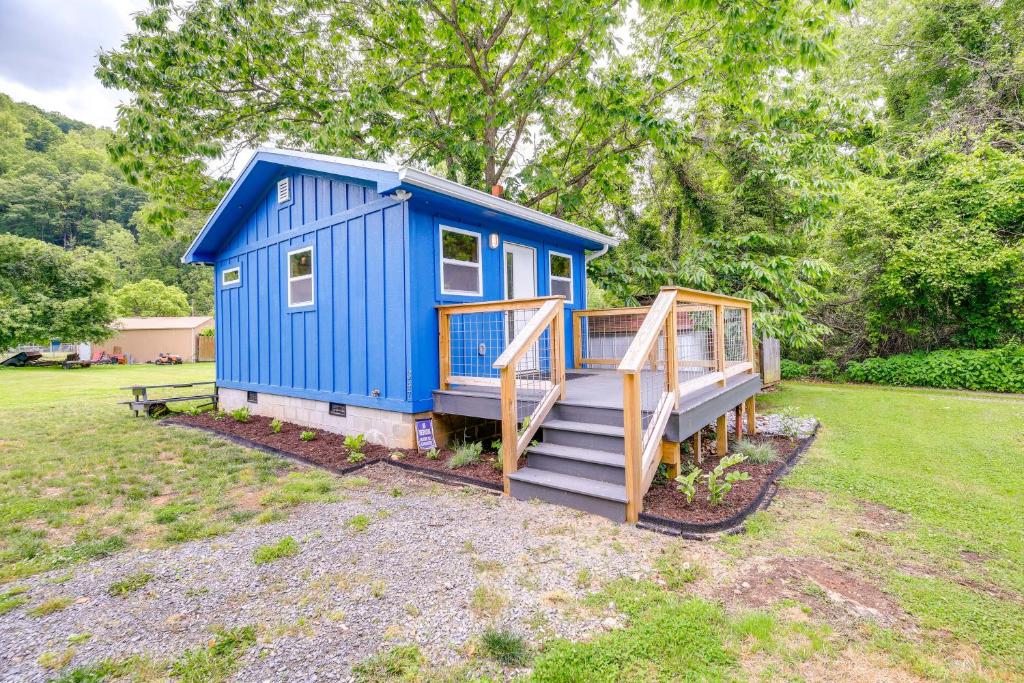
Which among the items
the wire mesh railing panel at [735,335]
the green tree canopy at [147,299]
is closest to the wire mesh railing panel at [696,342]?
the wire mesh railing panel at [735,335]

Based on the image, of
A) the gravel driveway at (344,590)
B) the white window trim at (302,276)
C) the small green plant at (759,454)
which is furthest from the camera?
the white window trim at (302,276)

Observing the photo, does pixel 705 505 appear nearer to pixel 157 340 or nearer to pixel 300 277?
pixel 300 277

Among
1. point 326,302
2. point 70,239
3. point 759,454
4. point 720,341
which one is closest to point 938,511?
point 759,454

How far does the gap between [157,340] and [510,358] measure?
96.7 feet

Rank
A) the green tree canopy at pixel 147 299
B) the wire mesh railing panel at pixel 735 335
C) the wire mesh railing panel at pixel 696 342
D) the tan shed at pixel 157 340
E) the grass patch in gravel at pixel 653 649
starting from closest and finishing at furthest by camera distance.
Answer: the grass patch in gravel at pixel 653 649 → the wire mesh railing panel at pixel 696 342 → the wire mesh railing panel at pixel 735 335 → the tan shed at pixel 157 340 → the green tree canopy at pixel 147 299

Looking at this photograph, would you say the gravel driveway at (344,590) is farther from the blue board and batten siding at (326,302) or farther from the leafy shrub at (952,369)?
the leafy shrub at (952,369)

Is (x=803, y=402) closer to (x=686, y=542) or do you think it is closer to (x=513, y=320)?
(x=513, y=320)

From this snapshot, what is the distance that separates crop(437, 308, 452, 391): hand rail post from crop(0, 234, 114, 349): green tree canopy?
74.3 ft

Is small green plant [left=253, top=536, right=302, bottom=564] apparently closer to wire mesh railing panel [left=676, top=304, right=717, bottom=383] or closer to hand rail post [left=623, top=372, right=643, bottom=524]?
hand rail post [left=623, top=372, right=643, bottom=524]

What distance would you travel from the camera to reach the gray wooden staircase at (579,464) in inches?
140

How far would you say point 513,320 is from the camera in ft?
20.3

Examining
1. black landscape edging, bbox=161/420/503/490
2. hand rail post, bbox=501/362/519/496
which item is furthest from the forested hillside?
hand rail post, bbox=501/362/519/496

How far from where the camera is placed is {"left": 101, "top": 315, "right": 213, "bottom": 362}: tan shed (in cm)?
2550

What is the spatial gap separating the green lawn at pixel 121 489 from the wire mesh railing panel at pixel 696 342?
4035 mm
